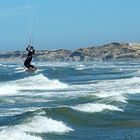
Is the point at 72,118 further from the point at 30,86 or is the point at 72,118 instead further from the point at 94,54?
the point at 94,54

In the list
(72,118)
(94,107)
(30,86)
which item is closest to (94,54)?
(30,86)

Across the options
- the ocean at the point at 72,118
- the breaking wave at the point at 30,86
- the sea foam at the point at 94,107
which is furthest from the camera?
the breaking wave at the point at 30,86

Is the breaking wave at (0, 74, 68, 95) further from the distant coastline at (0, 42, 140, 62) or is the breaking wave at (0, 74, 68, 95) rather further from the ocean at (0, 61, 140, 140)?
the distant coastline at (0, 42, 140, 62)

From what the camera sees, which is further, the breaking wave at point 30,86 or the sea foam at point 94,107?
the breaking wave at point 30,86

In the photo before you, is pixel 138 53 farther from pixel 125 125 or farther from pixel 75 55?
pixel 125 125

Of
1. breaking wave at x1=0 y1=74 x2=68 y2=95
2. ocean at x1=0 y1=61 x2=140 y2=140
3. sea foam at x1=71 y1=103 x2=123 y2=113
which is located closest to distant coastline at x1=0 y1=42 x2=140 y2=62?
breaking wave at x1=0 y1=74 x2=68 y2=95

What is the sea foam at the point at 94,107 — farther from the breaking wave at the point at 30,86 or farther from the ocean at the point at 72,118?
the breaking wave at the point at 30,86

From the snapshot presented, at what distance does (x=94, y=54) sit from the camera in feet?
565

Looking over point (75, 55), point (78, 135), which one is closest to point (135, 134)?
point (78, 135)

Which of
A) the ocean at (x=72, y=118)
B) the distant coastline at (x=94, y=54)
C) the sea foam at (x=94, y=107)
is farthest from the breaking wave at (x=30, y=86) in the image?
the distant coastline at (x=94, y=54)

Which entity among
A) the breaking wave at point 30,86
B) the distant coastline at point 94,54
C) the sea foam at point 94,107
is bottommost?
the distant coastline at point 94,54

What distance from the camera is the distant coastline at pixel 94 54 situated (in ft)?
528

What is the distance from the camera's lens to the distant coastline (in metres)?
161

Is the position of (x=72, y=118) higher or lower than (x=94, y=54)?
higher
